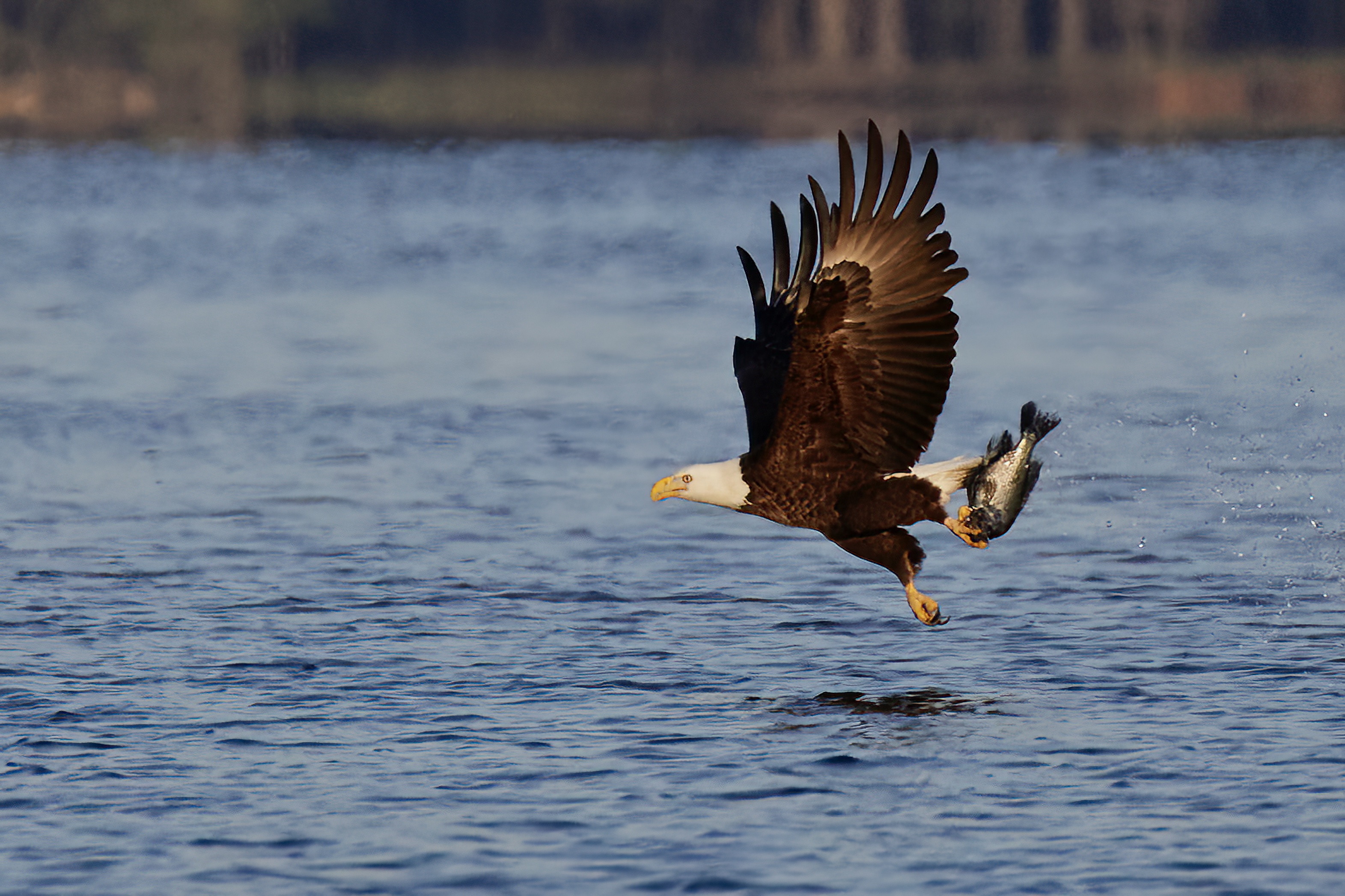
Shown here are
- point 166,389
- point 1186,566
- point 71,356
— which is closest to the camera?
point 1186,566

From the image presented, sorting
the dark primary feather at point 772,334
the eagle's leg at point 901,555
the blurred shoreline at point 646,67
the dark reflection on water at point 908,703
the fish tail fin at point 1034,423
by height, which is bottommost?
the dark reflection on water at point 908,703

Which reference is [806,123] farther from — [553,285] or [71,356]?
[71,356]

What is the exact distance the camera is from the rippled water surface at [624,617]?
7012 millimetres

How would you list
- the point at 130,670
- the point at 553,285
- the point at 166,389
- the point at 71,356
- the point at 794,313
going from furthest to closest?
1. the point at 553,285
2. the point at 71,356
3. the point at 166,389
4. the point at 130,670
5. the point at 794,313

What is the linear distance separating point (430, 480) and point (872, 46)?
161ft

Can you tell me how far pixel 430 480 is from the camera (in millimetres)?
13609

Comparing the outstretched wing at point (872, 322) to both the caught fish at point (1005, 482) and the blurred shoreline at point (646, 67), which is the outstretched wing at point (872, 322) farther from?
the blurred shoreline at point (646, 67)

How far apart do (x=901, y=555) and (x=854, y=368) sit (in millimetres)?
909

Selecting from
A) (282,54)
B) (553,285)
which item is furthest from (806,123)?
(553,285)

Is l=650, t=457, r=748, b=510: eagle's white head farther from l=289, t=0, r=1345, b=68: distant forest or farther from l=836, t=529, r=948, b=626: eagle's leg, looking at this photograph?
l=289, t=0, r=1345, b=68: distant forest

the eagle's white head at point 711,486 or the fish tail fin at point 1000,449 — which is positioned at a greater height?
the fish tail fin at point 1000,449

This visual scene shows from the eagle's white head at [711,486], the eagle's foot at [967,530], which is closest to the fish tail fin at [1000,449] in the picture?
the eagle's foot at [967,530]

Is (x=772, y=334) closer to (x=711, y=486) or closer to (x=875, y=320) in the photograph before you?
(x=875, y=320)

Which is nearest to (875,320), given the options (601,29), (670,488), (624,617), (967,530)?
(967,530)
